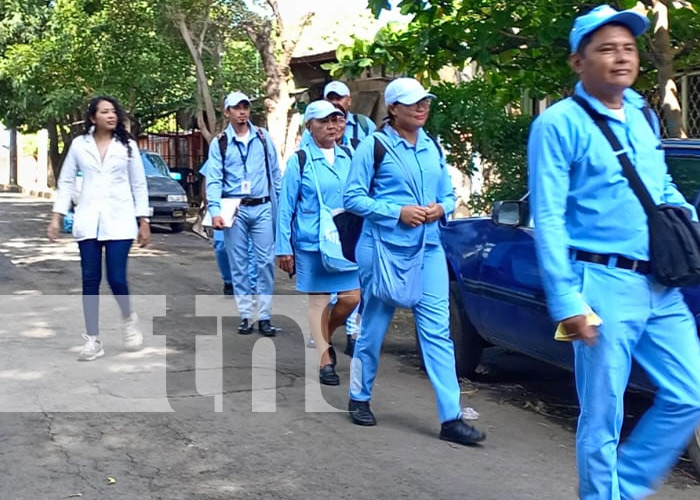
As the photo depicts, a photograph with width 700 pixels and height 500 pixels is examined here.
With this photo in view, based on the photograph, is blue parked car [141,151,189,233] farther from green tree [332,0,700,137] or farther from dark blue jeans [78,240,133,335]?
dark blue jeans [78,240,133,335]

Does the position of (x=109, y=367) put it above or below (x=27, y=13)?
below

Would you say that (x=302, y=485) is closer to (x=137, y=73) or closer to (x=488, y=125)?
(x=488, y=125)

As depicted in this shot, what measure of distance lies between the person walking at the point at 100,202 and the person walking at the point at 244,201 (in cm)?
126

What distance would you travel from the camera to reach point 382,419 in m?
6.19

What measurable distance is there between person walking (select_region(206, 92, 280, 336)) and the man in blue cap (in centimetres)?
522

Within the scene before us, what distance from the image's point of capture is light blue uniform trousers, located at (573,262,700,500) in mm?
3723

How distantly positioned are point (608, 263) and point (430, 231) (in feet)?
6.69

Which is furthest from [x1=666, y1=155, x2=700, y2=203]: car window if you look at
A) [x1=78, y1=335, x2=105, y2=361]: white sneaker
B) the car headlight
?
the car headlight

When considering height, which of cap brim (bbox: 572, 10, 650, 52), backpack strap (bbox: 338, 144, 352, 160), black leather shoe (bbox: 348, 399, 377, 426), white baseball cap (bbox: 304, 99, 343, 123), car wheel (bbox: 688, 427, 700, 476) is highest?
cap brim (bbox: 572, 10, 650, 52)

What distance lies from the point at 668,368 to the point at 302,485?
6.19 ft

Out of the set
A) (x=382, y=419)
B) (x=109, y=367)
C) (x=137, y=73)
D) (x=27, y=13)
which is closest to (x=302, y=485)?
(x=382, y=419)

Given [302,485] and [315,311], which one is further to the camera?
[315,311]

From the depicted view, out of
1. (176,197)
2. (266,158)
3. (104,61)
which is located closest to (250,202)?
(266,158)

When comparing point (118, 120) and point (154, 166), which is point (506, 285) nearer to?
point (118, 120)
